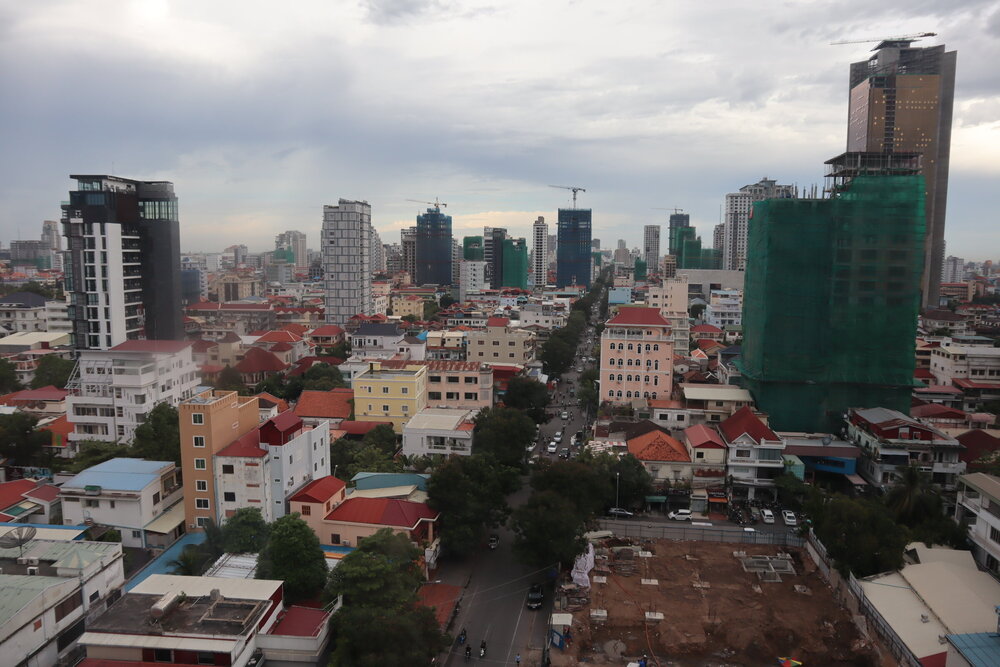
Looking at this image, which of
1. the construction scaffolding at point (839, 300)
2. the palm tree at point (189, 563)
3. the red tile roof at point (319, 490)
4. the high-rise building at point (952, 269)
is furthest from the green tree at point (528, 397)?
the high-rise building at point (952, 269)

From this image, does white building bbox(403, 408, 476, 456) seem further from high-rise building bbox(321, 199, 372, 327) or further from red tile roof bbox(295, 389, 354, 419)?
high-rise building bbox(321, 199, 372, 327)

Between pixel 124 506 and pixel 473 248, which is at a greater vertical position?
pixel 473 248

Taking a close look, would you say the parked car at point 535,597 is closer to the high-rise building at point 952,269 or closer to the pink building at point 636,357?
the pink building at point 636,357

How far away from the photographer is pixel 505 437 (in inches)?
350

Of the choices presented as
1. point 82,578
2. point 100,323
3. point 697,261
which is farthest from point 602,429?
point 697,261

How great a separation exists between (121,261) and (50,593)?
8.93 m

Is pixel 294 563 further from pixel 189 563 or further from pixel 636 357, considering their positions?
pixel 636 357

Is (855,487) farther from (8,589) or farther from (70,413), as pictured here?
(70,413)

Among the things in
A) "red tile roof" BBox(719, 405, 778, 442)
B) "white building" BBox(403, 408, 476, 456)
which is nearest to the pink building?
"red tile roof" BBox(719, 405, 778, 442)

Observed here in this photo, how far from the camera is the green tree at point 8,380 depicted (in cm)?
1241

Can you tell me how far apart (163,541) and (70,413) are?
3909mm

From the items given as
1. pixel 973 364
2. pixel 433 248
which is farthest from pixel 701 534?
pixel 433 248

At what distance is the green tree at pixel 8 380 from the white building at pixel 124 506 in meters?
7.18

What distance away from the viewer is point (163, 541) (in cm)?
677
